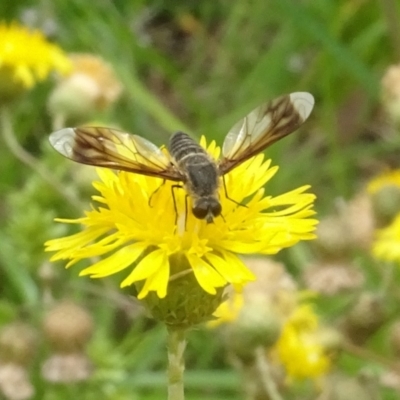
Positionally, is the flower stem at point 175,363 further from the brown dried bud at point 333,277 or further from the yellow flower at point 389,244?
the brown dried bud at point 333,277

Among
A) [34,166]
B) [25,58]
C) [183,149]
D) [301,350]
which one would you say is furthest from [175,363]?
[25,58]

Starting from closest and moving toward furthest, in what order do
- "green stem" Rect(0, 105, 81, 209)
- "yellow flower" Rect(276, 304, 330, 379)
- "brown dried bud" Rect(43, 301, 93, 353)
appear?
1. "yellow flower" Rect(276, 304, 330, 379)
2. "brown dried bud" Rect(43, 301, 93, 353)
3. "green stem" Rect(0, 105, 81, 209)

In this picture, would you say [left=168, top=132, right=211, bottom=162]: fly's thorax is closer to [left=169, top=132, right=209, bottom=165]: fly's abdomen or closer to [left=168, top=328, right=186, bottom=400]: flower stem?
[left=169, top=132, right=209, bottom=165]: fly's abdomen

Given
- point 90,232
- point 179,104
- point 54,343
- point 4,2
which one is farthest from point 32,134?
→ point 90,232

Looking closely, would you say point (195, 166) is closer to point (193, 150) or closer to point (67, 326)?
point (193, 150)

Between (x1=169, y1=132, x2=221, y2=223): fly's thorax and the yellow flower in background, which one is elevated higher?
the yellow flower in background

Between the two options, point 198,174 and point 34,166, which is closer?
point 198,174

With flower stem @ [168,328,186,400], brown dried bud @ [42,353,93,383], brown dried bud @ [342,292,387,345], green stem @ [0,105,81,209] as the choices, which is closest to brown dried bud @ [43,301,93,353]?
brown dried bud @ [42,353,93,383]
